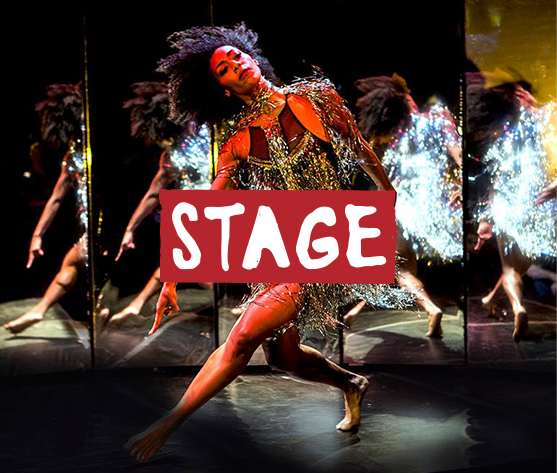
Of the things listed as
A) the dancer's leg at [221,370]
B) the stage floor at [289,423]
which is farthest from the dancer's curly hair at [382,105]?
the dancer's leg at [221,370]

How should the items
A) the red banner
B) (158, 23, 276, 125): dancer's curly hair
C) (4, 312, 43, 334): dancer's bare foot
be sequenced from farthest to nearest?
(4, 312, 43, 334): dancer's bare foot < (158, 23, 276, 125): dancer's curly hair < the red banner

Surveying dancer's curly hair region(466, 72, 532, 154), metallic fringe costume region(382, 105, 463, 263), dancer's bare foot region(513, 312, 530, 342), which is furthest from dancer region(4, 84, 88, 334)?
dancer's bare foot region(513, 312, 530, 342)

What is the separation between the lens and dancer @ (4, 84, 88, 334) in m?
4.09

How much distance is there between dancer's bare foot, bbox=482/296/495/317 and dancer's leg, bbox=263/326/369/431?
1.39 meters

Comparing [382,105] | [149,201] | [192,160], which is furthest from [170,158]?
[382,105]

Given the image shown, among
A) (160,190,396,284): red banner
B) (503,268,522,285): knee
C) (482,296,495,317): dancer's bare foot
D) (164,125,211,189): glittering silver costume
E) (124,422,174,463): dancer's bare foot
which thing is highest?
(164,125,211,189): glittering silver costume

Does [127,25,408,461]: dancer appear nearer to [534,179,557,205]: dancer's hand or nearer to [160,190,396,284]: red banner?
[160,190,396,284]: red banner

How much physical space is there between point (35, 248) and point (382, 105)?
81.0 inches

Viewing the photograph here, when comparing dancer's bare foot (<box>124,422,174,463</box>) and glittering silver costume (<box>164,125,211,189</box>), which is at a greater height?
glittering silver costume (<box>164,125,211,189</box>)

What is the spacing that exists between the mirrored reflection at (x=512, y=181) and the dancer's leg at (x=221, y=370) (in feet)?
6.03

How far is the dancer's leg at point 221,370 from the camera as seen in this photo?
260 centimetres

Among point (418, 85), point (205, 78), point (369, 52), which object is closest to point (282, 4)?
point (369, 52)

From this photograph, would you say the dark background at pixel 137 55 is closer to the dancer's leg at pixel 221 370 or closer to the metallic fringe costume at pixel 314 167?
the metallic fringe costume at pixel 314 167

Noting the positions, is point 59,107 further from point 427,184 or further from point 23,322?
point 427,184
